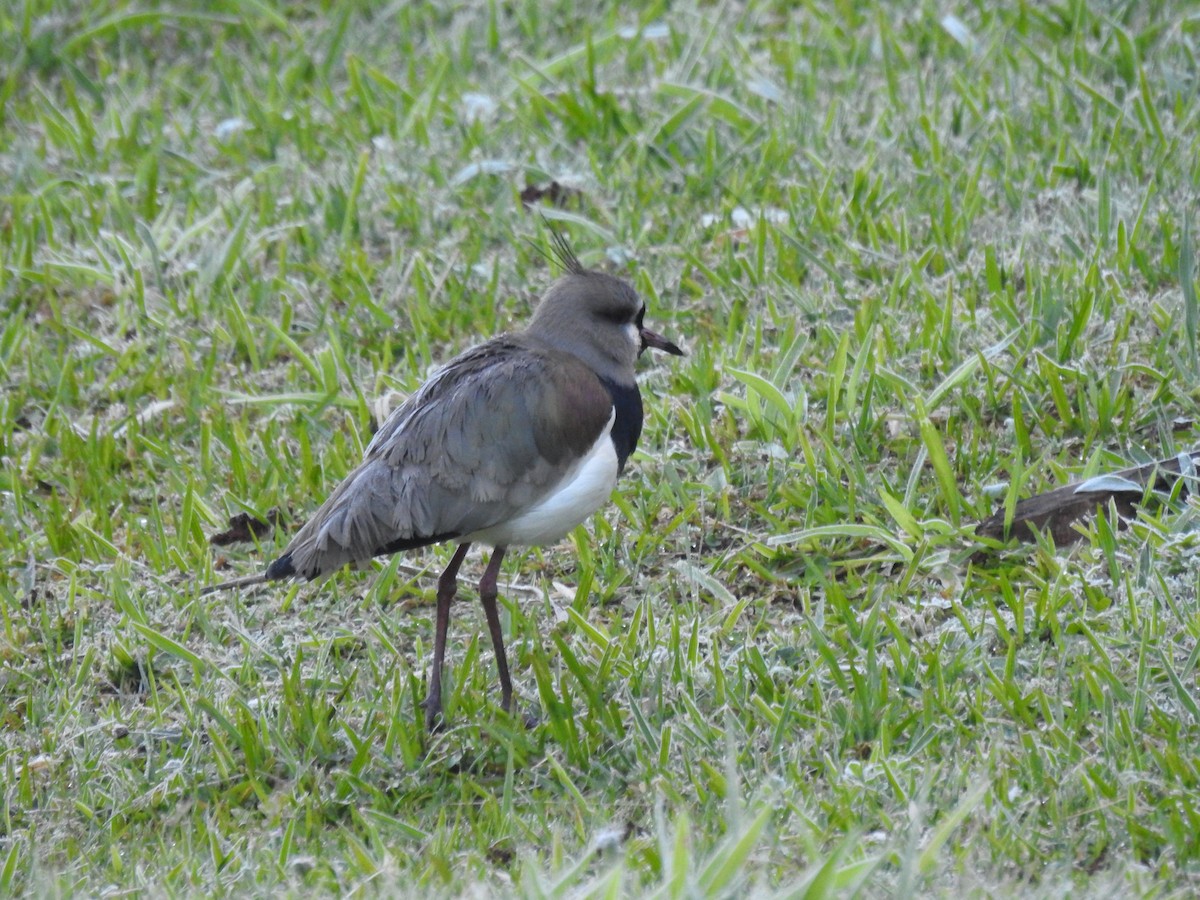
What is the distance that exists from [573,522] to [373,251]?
103 inches

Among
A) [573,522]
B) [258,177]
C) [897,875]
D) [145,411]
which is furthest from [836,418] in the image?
[258,177]

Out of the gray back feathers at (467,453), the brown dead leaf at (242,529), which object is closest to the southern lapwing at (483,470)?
the gray back feathers at (467,453)

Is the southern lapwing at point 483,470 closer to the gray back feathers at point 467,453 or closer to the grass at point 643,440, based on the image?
the gray back feathers at point 467,453

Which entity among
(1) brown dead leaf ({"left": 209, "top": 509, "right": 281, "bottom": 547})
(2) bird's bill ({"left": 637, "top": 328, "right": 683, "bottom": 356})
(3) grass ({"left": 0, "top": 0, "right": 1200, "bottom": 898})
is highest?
(2) bird's bill ({"left": 637, "top": 328, "right": 683, "bottom": 356})

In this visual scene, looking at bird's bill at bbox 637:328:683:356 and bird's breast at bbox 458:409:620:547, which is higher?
bird's bill at bbox 637:328:683:356

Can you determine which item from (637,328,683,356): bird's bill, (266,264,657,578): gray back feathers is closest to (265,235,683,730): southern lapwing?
(266,264,657,578): gray back feathers

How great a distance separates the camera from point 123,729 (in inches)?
156

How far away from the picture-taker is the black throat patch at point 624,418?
4.02m

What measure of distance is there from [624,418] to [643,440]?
2.67 ft

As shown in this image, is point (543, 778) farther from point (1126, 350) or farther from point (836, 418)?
point (1126, 350)

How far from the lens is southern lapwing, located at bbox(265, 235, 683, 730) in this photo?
12.1ft

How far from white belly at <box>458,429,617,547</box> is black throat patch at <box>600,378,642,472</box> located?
91mm

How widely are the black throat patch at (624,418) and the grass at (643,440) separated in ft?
1.37

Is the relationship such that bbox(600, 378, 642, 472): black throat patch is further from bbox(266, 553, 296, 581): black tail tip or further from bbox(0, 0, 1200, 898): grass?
bbox(266, 553, 296, 581): black tail tip
